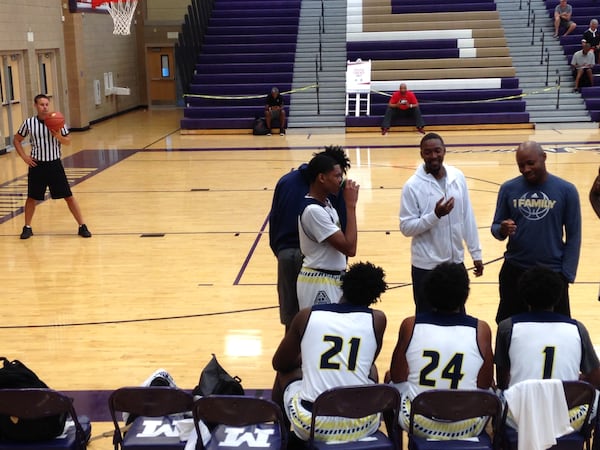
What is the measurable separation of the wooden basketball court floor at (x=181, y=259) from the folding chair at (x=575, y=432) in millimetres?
1821

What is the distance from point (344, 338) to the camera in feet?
11.8

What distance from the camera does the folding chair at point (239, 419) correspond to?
338cm

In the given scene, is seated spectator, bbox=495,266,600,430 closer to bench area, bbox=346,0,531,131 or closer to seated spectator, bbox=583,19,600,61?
bench area, bbox=346,0,531,131

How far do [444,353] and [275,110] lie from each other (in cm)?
1577

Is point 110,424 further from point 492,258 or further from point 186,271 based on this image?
point 492,258

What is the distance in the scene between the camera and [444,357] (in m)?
3.54

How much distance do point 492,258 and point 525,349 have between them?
4.48 m

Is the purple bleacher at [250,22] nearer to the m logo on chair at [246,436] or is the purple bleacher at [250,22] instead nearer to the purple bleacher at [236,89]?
the purple bleacher at [236,89]

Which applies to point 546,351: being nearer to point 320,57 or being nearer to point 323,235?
point 323,235

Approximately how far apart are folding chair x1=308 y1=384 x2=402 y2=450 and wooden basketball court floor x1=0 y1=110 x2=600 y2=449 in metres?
1.44

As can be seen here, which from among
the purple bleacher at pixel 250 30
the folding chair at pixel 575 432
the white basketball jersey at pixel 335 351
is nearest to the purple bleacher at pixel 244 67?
the purple bleacher at pixel 250 30

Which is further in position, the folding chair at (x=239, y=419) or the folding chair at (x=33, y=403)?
the folding chair at (x=33, y=403)

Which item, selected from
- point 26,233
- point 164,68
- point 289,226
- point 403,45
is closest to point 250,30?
point 403,45

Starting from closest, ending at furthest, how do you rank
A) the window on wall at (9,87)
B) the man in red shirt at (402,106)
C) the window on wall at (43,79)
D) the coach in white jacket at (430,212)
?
the coach in white jacket at (430,212) < the window on wall at (9,87) < the man in red shirt at (402,106) < the window on wall at (43,79)
